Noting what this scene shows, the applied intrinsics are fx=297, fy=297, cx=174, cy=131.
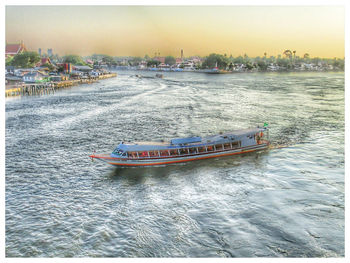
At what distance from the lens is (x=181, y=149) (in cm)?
3528

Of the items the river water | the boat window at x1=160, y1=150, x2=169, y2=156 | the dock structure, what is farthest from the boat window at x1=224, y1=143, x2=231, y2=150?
the dock structure

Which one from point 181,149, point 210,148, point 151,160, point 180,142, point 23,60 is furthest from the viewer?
point 23,60

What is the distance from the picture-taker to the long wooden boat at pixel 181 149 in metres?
33.9

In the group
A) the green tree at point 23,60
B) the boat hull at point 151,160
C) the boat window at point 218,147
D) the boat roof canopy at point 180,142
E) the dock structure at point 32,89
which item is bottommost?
the boat hull at point 151,160

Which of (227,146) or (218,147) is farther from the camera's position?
(227,146)

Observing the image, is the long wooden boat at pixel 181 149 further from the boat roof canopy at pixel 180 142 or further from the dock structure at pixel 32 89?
the dock structure at pixel 32 89

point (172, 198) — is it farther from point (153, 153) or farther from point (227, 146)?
point (227, 146)

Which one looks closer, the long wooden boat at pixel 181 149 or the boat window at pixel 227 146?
the long wooden boat at pixel 181 149

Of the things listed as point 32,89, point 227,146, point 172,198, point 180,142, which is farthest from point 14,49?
point 172,198

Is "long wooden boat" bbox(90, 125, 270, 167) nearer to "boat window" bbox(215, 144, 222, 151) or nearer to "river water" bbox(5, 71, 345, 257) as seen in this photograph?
"boat window" bbox(215, 144, 222, 151)

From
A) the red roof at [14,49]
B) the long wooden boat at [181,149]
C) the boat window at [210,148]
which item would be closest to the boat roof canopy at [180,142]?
the long wooden boat at [181,149]
